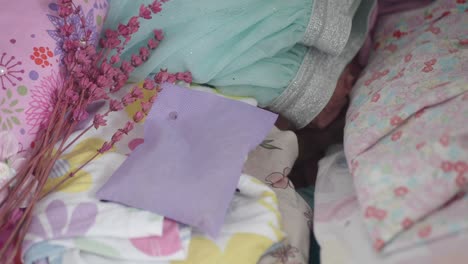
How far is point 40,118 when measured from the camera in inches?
25.2

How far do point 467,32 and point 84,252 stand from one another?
673 millimetres

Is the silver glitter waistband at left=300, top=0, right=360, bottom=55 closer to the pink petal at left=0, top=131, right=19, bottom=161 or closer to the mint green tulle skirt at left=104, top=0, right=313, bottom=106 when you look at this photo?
the mint green tulle skirt at left=104, top=0, right=313, bottom=106

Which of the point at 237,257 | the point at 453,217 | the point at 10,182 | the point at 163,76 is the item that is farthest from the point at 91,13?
the point at 453,217

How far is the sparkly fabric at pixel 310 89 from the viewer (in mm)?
809

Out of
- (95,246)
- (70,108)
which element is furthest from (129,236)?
(70,108)

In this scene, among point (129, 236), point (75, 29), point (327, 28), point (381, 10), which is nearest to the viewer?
point (129, 236)

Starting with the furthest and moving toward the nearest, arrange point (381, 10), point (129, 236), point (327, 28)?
point (381, 10) < point (327, 28) < point (129, 236)

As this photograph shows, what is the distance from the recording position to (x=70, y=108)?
2.07 feet

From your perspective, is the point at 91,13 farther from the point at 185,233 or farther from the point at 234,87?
the point at 185,233

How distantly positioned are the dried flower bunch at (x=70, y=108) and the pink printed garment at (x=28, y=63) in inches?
0.5

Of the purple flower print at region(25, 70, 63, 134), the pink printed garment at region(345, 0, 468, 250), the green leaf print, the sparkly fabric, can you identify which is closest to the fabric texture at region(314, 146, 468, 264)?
the pink printed garment at region(345, 0, 468, 250)

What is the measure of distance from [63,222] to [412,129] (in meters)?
0.45

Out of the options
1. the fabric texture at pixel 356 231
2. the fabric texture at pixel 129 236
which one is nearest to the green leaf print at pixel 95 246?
the fabric texture at pixel 129 236

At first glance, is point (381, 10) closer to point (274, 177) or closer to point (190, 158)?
point (274, 177)
